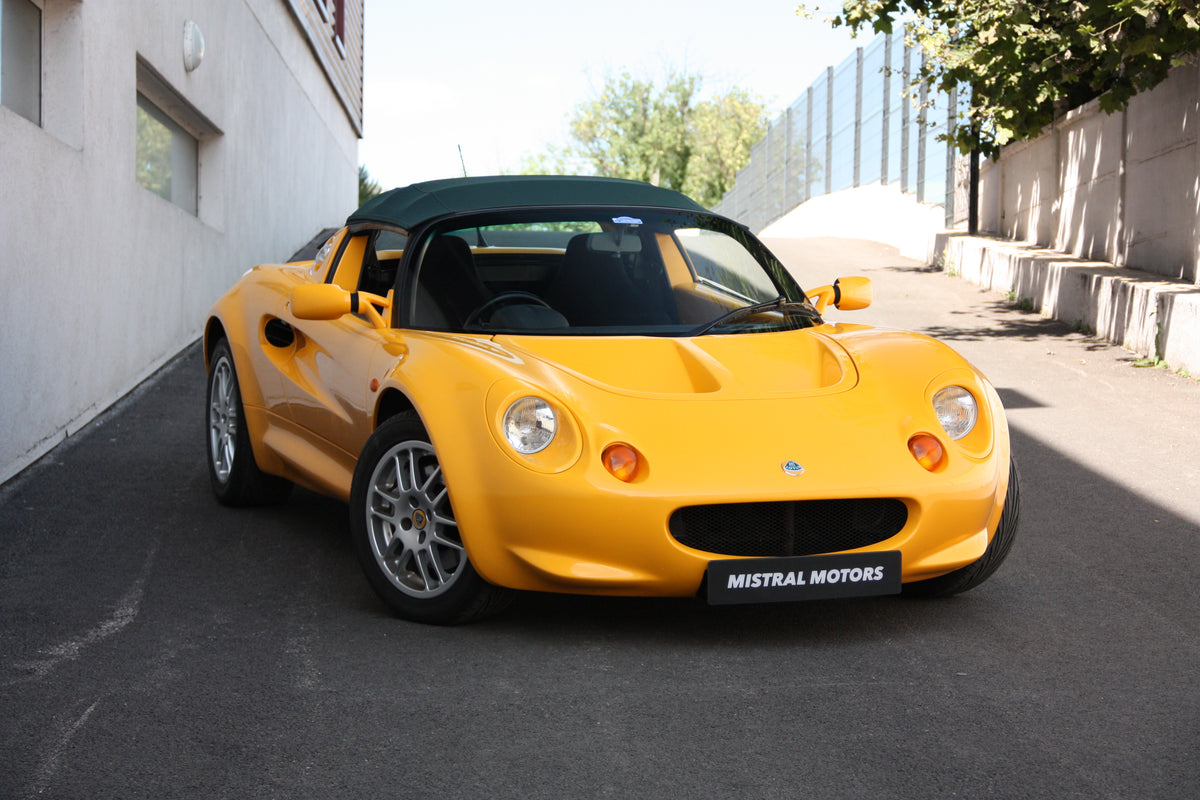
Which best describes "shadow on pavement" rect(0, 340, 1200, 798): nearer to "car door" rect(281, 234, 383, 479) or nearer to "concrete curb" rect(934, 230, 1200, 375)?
"car door" rect(281, 234, 383, 479)

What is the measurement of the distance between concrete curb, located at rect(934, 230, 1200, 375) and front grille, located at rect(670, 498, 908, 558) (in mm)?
6949

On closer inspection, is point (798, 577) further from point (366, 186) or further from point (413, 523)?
point (366, 186)

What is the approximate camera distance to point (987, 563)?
4.42m

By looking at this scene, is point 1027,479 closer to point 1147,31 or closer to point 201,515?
point 201,515

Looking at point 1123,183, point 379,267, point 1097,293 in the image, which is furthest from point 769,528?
point 1123,183

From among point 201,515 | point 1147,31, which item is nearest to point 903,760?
point 201,515

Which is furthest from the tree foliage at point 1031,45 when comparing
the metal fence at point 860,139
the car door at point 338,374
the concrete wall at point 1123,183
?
the car door at point 338,374

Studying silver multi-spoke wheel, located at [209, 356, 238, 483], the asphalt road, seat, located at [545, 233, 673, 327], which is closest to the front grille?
the asphalt road

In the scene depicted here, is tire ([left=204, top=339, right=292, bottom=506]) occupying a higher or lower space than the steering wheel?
lower

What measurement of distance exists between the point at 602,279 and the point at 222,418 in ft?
7.55

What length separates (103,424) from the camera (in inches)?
324

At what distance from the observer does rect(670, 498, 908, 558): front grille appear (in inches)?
155

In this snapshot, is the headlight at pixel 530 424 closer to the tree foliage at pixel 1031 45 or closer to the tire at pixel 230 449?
the tire at pixel 230 449

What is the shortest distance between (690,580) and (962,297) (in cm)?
1308
